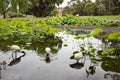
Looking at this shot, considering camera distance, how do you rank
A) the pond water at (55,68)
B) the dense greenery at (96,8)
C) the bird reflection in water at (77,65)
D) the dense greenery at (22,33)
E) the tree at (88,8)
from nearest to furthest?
1. the pond water at (55,68)
2. the bird reflection in water at (77,65)
3. the dense greenery at (22,33)
4. the dense greenery at (96,8)
5. the tree at (88,8)

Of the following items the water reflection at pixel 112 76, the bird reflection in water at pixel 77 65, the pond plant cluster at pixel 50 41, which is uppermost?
the pond plant cluster at pixel 50 41

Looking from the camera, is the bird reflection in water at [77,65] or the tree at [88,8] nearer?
the bird reflection in water at [77,65]

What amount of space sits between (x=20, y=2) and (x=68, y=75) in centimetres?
1474

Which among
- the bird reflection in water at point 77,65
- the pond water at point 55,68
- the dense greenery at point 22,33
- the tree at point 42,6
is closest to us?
the pond water at point 55,68

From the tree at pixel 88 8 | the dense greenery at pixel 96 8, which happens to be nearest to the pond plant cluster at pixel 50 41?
the dense greenery at pixel 96 8

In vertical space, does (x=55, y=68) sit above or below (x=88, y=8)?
below

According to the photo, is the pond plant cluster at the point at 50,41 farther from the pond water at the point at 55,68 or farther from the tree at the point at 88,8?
the tree at the point at 88,8

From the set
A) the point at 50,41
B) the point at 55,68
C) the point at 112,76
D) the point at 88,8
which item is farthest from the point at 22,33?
the point at 88,8

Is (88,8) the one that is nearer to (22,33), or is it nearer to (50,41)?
(22,33)

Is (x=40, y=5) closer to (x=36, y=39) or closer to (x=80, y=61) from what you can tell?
(x=36, y=39)

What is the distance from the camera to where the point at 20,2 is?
1808 cm

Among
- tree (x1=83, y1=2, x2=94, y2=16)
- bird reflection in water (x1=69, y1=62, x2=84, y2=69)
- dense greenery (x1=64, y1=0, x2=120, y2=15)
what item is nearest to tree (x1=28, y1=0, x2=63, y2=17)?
tree (x1=83, y1=2, x2=94, y2=16)

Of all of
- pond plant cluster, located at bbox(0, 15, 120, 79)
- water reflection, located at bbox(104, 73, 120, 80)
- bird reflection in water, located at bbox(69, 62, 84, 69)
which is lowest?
water reflection, located at bbox(104, 73, 120, 80)

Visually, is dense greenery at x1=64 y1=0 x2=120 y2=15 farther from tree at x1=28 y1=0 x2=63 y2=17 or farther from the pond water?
the pond water
